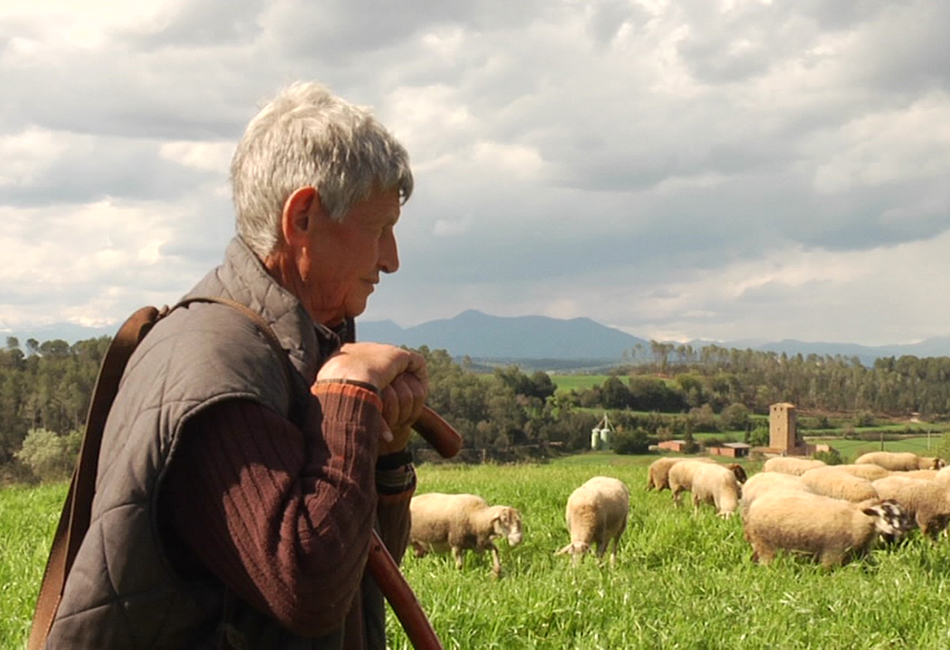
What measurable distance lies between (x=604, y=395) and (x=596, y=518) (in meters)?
91.0

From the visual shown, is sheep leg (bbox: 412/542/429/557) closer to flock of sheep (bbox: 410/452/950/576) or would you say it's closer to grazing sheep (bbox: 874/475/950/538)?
flock of sheep (bbox: 410/452/950/576)

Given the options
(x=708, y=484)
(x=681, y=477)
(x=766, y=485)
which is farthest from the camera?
(x=681, y=477)

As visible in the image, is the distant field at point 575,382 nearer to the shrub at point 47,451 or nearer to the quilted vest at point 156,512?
the shrub at point 47,451

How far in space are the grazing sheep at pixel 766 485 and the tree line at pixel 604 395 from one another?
4857 cm

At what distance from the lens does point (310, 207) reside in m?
2.01

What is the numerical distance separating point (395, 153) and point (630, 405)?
3879 inches

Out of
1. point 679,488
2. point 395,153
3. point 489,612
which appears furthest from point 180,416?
point 679,488

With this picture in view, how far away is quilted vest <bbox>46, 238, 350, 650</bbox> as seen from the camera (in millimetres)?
1731

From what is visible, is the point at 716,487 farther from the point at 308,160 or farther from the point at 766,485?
the point at 308,160

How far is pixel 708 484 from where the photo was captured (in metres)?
14.4

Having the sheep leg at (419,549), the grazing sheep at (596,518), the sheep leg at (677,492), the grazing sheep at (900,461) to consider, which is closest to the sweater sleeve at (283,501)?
the grazing sheep at (596,518)

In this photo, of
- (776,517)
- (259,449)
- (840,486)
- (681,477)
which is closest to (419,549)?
(776,517)

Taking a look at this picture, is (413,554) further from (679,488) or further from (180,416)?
(180,416)

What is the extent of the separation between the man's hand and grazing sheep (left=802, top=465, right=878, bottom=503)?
10.3 metres
